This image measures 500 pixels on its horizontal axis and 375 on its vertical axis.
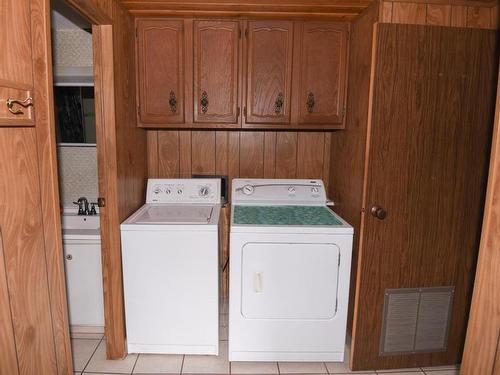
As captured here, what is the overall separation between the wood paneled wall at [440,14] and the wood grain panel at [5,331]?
78.4 inches

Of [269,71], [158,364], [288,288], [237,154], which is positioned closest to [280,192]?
[237,154]

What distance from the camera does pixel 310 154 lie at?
255cm

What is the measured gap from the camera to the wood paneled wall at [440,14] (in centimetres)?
169

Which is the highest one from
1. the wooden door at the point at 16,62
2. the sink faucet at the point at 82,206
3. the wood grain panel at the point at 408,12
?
the wood grain panel at the point at 408,12

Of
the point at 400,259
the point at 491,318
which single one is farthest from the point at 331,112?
the point at 491,318

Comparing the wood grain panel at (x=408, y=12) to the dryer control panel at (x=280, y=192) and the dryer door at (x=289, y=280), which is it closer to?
the dryer control panel at (x=280, y=192)

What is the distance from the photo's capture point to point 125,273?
1.91 metres

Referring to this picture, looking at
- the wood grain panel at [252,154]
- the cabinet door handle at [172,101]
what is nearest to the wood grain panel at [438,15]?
the wood grain panel at [252,154]

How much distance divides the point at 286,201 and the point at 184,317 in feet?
3.39

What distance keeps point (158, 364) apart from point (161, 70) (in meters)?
1.88

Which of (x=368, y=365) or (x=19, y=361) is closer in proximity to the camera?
(x=19, y=361)

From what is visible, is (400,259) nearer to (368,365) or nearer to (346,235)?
(346,235)

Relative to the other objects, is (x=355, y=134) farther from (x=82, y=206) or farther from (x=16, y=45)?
(x=82, y=206)

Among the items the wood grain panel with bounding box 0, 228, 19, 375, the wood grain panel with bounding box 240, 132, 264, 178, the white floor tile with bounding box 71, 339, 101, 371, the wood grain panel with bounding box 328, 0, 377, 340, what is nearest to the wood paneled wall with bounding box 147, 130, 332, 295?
the wood grain panel with bounding box 240, 132, 264, 178
